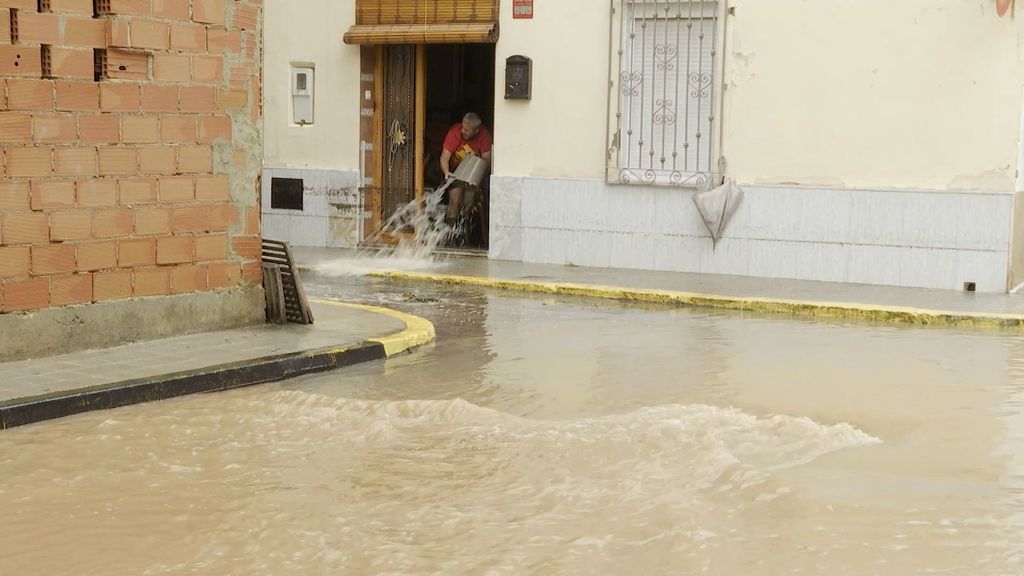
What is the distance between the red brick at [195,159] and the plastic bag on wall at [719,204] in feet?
20.1

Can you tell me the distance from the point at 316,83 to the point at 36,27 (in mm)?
8101

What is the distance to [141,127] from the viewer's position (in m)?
9.38

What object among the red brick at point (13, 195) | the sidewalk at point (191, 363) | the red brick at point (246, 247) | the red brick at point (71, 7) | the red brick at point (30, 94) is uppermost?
the red brick at point (71, 7)

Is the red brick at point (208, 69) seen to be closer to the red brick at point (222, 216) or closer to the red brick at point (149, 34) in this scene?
the red brick at point (149, 34)

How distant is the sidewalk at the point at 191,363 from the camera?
7727 mm

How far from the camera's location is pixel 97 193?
9.10 meters

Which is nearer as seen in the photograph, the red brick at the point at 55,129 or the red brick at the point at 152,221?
the red brick at the point at 55,129

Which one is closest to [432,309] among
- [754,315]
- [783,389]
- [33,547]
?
[754,315]

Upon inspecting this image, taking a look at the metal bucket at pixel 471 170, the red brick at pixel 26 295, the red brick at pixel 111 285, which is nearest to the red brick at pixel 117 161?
the red brick at pixel 111 285

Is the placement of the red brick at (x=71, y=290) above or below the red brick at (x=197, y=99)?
below

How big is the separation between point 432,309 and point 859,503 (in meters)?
6.70

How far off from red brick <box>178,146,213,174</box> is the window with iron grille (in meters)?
6.09

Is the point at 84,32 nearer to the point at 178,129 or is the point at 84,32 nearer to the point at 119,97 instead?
the point at 119,97

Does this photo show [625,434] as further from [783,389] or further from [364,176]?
[364,176]
